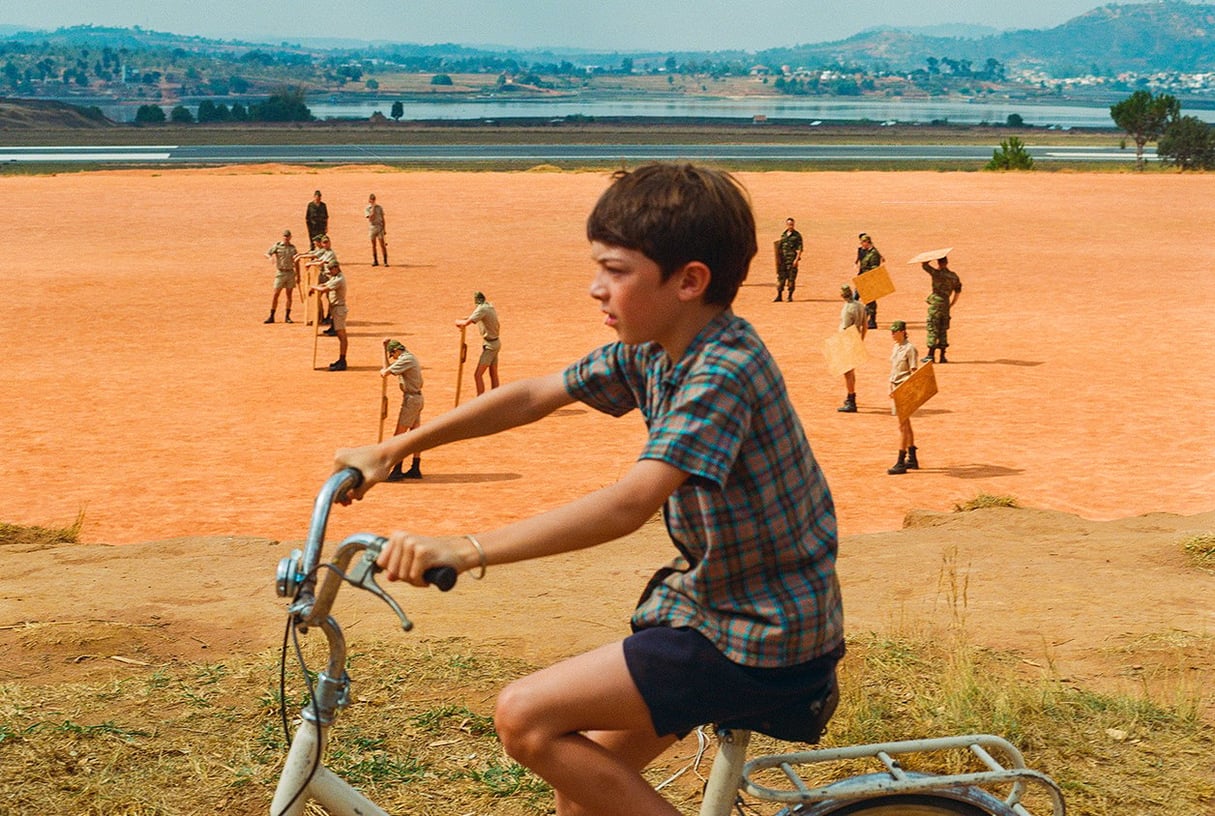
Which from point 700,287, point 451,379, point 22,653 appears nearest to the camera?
point 700,287

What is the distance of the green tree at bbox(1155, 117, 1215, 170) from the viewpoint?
255ft

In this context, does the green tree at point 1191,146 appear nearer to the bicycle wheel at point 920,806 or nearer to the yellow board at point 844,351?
the yellow board at point 844,351

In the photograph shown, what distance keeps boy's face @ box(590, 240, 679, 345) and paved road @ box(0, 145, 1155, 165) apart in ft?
275

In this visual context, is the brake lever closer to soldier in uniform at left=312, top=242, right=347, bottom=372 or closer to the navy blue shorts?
the navy blue shorts

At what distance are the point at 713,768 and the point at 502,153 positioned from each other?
325 feet

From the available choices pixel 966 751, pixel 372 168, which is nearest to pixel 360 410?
pixel 966 751

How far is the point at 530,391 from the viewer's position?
10.5 ft

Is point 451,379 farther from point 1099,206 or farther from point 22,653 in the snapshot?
point 1099,206

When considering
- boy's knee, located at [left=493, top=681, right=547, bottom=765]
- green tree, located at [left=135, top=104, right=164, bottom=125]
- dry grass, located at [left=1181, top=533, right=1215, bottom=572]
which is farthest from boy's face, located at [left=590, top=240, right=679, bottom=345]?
green tree, located at [left=135, top=104, right=164, bottom=125]

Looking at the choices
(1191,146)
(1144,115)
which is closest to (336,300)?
(1191,146)

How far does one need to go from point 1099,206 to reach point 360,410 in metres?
40.7

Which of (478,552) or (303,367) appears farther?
(303,367)

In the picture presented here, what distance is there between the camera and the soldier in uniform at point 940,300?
792 inches

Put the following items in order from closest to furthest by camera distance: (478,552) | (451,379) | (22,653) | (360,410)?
1. (478,552)
2. (22,653)
3. (360,410)
4. (451,379)
